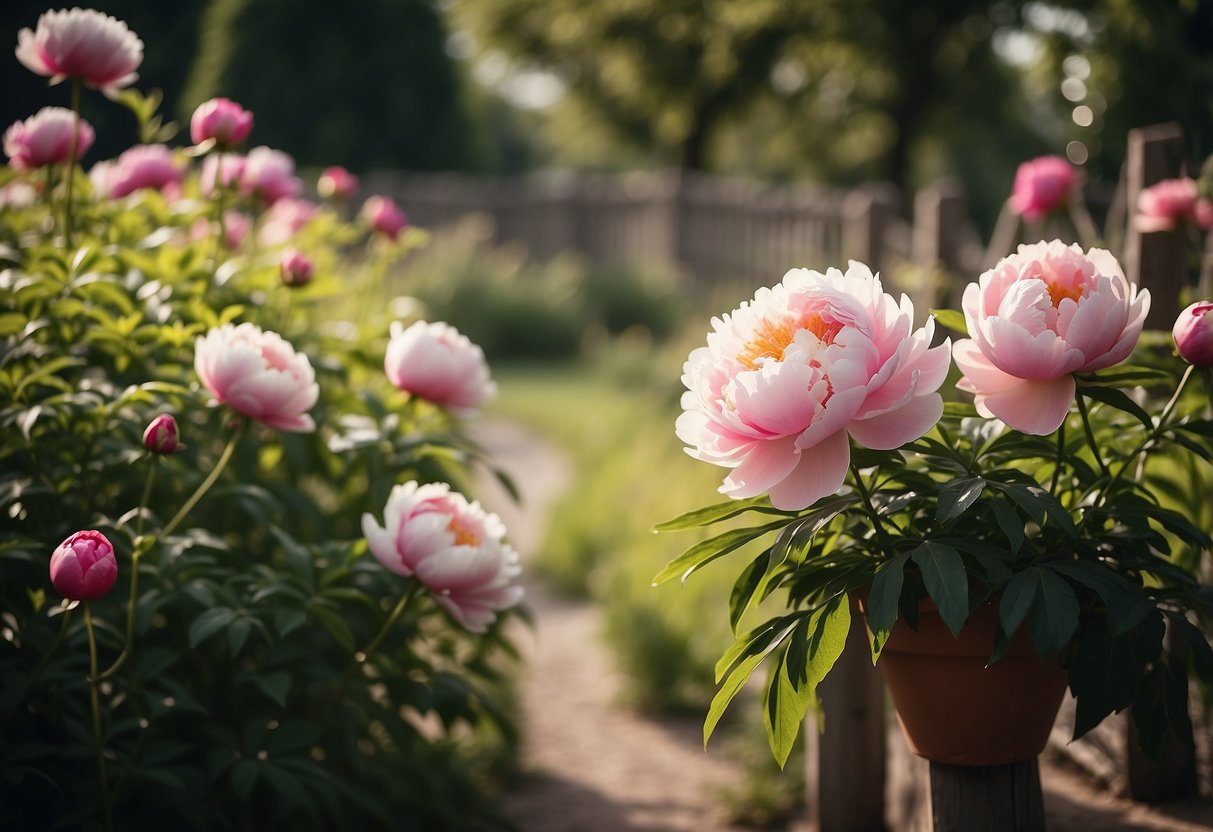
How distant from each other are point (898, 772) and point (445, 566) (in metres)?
1.21

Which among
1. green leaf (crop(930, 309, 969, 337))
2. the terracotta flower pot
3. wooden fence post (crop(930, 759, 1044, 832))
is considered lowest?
wooden fence post (crop(930, 759, 1044, 832))

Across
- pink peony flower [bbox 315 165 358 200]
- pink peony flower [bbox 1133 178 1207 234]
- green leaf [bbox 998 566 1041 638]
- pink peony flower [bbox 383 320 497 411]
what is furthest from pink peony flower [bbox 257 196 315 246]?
green leaf [bbox 998 566 1041 638]

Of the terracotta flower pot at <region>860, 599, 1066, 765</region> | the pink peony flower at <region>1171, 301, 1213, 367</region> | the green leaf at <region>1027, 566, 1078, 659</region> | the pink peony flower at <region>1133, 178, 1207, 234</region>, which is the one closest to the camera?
the green leaf at <region>1027, 566, 1078, 659</region>

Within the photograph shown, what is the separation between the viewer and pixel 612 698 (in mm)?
3504

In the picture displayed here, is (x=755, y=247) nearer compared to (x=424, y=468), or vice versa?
(x=424, y=468)

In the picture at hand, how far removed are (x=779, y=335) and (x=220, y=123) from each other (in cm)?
127

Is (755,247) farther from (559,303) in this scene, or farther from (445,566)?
(445,566)

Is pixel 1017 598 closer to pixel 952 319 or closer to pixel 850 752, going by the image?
pixel 952 319

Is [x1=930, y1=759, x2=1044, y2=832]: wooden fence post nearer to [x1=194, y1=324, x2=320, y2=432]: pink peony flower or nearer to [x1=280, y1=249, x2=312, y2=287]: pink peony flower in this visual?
[x1=194, y1=324, x2=320, y2=432]: pink peony flower

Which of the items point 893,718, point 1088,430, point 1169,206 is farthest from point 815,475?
point 893,718

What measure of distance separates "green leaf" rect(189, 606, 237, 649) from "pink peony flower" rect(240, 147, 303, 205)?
1042 mm

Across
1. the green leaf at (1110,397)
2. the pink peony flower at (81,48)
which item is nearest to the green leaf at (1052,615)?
the green leaf at (1110,397)

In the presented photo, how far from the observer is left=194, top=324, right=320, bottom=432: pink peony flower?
1632 millimetres

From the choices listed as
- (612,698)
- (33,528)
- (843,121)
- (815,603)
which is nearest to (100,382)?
(33,528)
